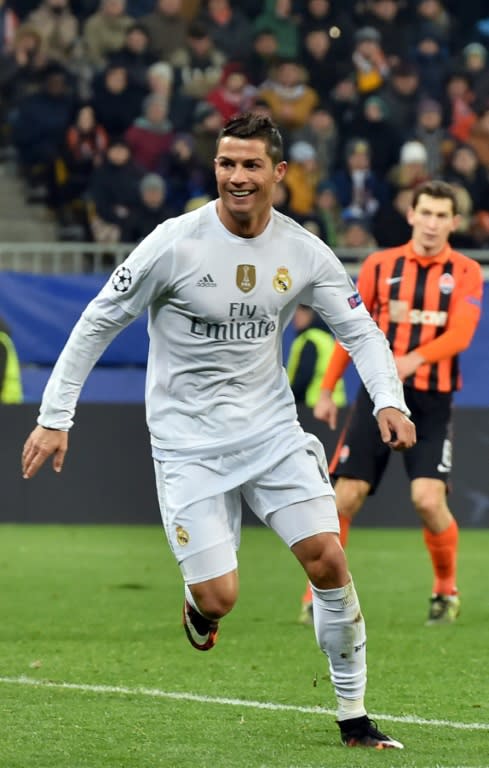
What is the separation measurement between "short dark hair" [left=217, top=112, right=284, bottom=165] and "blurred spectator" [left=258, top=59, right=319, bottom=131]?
11.8 metres

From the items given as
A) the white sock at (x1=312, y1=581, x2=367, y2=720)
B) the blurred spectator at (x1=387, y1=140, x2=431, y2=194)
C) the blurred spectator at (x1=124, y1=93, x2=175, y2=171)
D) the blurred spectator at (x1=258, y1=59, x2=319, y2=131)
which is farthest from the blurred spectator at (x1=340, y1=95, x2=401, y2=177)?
the white sock at (x1=312, y1=581, x2=367, y2=720)

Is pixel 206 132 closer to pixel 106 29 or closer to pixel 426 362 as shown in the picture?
pixel 106 29

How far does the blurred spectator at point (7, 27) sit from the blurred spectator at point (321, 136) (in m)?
3.14

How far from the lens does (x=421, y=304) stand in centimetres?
873

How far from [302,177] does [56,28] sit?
316cm

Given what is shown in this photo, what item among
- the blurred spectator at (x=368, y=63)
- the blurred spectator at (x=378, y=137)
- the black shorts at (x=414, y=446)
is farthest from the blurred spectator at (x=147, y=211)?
the black shorts at (x=414, y=446)

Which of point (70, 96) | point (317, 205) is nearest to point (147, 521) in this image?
point (317, 205)

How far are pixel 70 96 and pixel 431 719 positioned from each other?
12.0 metres

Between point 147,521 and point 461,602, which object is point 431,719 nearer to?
point 461,602

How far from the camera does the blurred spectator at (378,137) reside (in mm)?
17281

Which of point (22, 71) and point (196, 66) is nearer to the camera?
point (22, 71)

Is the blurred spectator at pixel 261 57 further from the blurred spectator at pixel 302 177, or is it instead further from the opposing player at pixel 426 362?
the opposing player at pixel 426 362

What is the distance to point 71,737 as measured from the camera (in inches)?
221

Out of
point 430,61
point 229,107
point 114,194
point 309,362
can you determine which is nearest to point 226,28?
point 229,107
